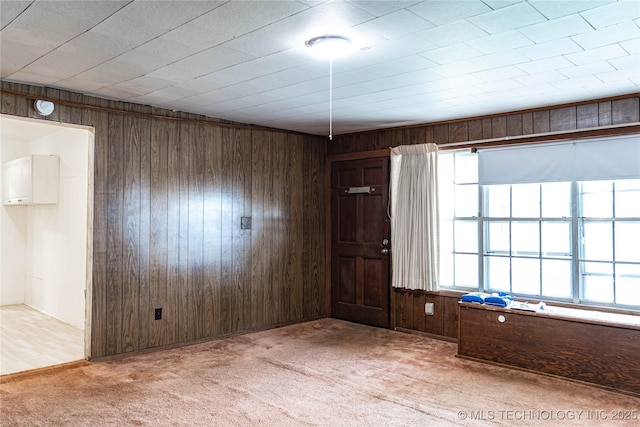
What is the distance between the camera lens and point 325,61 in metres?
3.09

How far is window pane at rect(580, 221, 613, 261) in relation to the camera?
4.06m

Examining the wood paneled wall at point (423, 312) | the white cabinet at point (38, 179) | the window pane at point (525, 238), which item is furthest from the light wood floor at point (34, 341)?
the window pane at point (525, 238)

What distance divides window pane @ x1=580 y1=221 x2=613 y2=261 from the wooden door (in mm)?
2017

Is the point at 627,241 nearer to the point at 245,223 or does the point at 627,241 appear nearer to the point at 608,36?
the point at 608,36

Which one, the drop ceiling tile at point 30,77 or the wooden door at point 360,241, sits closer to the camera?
the drop ceiling tile at point 30,77

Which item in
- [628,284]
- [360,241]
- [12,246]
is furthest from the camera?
[12,246]

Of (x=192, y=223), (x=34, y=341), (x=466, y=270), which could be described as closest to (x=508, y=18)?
(x=466, y=270)

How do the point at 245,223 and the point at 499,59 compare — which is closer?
the point at 499,59

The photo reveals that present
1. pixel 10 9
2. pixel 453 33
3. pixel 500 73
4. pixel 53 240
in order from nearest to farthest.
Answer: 1. pixel 10 9
2. pixel 453 33
3. pixel 500 73
4. pixel 53 240

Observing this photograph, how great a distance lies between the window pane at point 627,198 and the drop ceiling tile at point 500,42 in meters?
1.97

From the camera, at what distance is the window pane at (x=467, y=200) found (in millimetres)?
4902

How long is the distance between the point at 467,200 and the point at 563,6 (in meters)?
2.87

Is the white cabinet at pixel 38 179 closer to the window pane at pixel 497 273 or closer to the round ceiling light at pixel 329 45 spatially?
the round ceiling light at pixel 329 45

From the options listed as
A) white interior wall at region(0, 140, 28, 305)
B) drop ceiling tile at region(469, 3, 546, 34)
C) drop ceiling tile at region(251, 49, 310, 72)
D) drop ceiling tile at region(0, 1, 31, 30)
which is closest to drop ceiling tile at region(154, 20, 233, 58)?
drop ceiling tile at region(251, 49, 310, 72)
